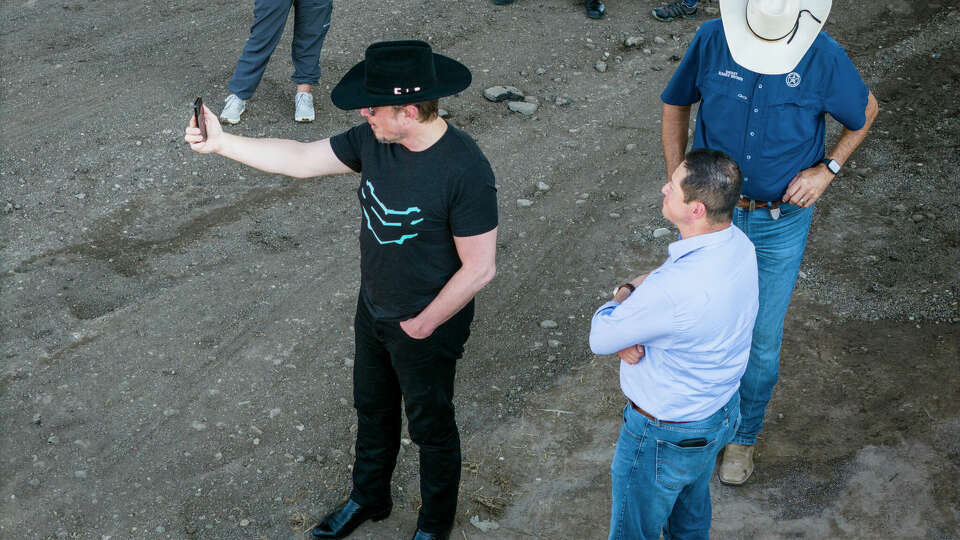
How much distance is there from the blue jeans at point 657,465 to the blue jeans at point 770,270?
855mm

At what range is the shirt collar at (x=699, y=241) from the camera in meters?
3.16

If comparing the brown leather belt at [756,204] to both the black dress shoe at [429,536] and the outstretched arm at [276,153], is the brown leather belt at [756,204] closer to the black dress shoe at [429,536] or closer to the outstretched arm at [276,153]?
the outstretched arm at [276,153]

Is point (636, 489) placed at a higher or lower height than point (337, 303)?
higher

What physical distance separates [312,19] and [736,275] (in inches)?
212

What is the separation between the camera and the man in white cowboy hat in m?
3.96

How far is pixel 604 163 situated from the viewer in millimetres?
7391

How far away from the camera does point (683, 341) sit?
3127 mm

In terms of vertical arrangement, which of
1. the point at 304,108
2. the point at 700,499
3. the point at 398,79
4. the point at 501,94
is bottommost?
the point at 501,94

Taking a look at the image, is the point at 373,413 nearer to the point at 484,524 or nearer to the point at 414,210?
the point at 484,524

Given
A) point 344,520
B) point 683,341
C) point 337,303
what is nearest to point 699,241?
point 683,341

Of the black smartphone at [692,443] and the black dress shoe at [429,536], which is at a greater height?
the black smartphone at [692,443]

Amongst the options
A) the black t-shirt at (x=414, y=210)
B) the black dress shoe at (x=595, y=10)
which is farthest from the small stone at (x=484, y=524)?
the black dress shoe at (x=595, y=10)

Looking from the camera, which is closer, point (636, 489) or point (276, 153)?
point (636, 489)

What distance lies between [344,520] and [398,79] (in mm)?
2151
